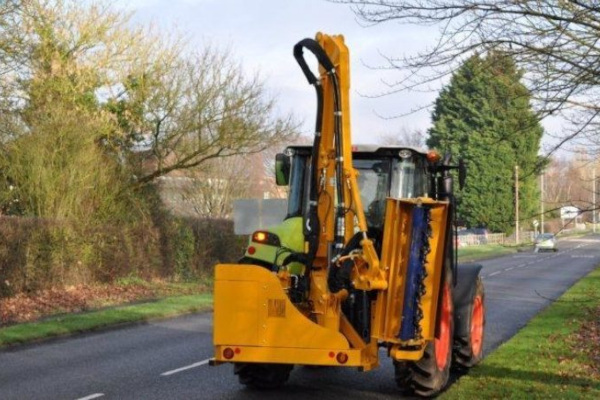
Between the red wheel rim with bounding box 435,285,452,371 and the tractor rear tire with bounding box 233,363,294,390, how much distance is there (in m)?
1.71

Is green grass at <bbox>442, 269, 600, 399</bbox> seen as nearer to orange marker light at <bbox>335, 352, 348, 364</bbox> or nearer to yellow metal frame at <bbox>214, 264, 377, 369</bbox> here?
orange marker light at <bbox>335, 352, 348, 364</bbox>

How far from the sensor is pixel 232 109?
25.6 m

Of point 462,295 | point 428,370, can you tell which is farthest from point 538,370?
point 428,370

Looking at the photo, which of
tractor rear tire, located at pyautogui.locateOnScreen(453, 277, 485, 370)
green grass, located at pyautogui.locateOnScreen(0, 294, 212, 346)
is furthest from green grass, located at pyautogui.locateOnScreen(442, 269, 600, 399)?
green grass, located at pyautogui.locateOnScreen(0, 294, 212, 346)

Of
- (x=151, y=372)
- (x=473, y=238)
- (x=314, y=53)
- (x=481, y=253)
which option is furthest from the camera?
(x=473, y=238)

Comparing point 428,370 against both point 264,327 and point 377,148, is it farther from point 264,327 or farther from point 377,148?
point 377,148

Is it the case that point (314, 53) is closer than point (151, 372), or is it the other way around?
point (314, 53)

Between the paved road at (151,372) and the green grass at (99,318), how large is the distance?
400mm

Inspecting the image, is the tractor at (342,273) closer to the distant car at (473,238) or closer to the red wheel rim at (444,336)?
the red wheel rim at (444,336)

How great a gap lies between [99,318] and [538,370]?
913 cm

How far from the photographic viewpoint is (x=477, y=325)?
10.6 m

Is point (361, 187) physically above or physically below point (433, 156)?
below

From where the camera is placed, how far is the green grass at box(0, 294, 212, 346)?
44.0 feet

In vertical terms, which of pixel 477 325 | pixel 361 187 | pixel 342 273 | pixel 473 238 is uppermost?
pixel 361 187
